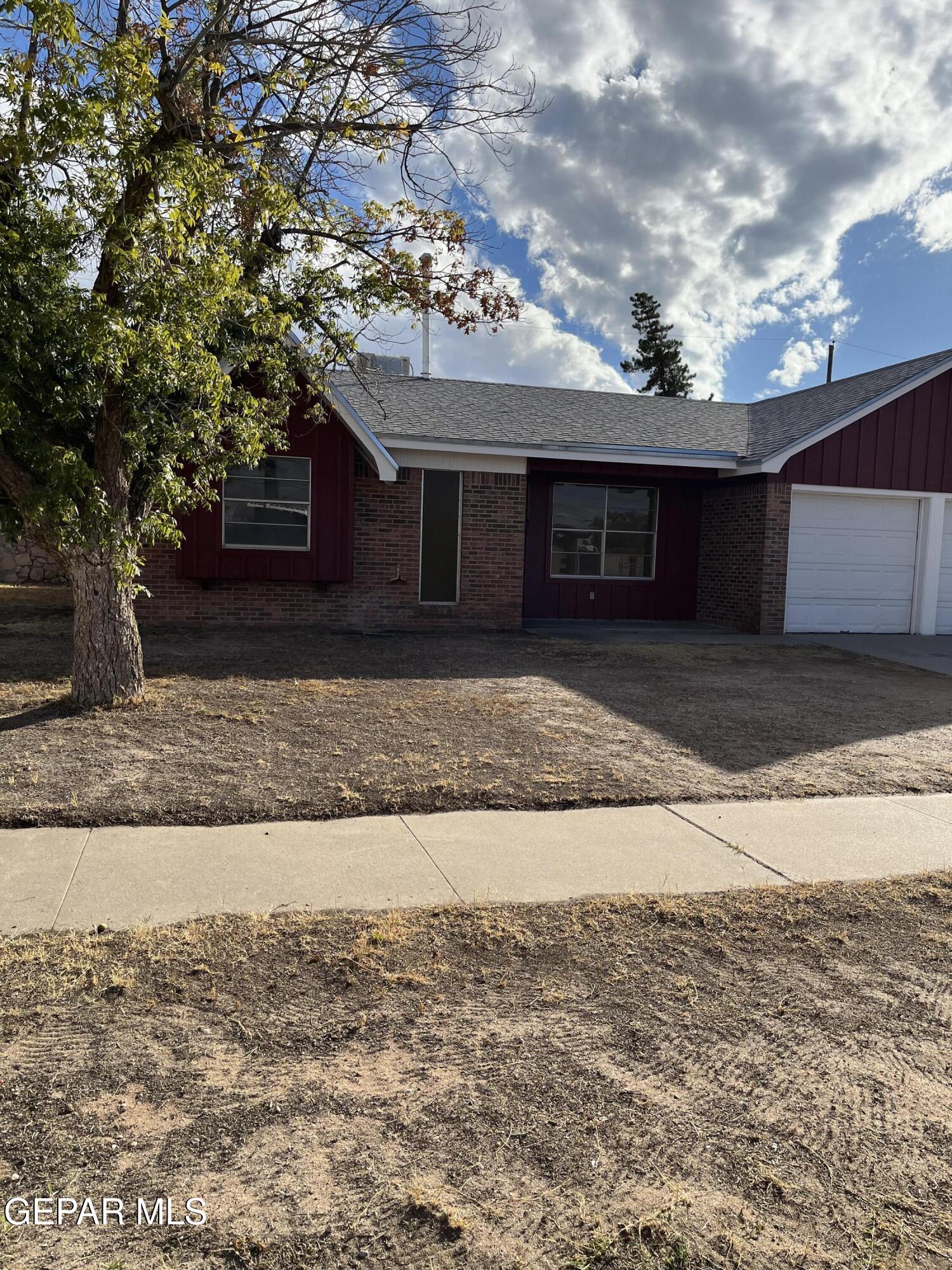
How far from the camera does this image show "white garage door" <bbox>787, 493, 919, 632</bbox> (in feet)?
49.9

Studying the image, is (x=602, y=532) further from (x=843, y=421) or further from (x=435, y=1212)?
(x=435, y=1212)

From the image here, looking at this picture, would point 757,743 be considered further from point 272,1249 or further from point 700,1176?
point 272,1249

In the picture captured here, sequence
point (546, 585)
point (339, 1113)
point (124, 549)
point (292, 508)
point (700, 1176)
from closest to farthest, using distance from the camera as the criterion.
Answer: point (700, 1176), point (339, 1113), point (124, 549), point (292, 508), point (546, 585)

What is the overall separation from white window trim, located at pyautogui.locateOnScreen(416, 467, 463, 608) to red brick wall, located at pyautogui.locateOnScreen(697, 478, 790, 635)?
507cm

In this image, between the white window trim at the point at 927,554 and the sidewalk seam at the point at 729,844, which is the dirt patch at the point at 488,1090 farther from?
the white window trim at the point at 927,554

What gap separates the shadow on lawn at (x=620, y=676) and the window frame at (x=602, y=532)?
2.99 m

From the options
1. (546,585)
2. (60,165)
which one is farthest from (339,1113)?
(546,585)

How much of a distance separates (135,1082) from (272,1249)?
802 mm

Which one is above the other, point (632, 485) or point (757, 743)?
point (632, 485)

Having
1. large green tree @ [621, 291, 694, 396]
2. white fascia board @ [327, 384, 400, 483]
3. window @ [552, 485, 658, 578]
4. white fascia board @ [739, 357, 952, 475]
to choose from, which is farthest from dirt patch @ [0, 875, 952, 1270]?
large green tree @ [621, 291, 694, 396]

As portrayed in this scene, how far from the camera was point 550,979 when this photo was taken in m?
3.33

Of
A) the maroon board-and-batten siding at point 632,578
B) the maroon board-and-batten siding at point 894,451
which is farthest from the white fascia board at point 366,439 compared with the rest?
the maroon board-and-batten siding at point 894,451

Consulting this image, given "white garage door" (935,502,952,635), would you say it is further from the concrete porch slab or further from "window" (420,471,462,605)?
"window" (420,471,462,605)
